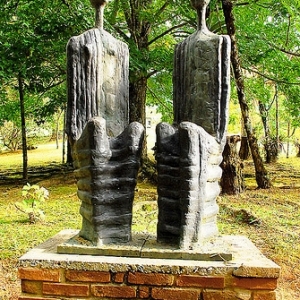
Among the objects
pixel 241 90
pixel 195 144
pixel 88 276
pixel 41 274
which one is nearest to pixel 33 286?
pixel 41 274

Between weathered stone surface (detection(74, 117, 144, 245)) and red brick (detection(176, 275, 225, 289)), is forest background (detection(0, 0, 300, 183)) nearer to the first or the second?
weathered stone surface (detection(74, 117, 144, 245))

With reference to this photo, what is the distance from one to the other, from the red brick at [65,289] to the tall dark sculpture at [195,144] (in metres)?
0.61

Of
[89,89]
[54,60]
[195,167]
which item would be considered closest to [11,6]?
[54,60]

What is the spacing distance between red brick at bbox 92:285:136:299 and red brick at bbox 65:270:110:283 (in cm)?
4

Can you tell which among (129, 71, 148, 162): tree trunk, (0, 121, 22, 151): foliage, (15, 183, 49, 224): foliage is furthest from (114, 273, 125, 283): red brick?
(0, 121, 22, 151): foliage

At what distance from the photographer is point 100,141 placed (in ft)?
8.97

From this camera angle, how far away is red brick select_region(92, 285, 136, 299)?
260cm

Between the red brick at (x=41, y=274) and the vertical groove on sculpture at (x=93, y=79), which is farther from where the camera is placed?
the vertical groove on sculpture at (x=93, y=79)

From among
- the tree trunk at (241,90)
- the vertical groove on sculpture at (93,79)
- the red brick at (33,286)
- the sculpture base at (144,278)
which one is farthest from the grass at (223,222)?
the vertical groove on sculpture at (93,79)

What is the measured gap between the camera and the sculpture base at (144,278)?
2547 mm

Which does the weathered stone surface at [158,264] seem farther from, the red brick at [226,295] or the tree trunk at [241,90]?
the tree trunk at [241,90]

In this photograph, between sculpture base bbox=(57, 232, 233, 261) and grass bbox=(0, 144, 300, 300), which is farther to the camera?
grass bbox=(0, 144, 300, 300)

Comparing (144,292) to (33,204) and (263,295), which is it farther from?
(33,204)

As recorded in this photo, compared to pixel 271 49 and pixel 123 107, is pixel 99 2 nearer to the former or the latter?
pixel 123 107
